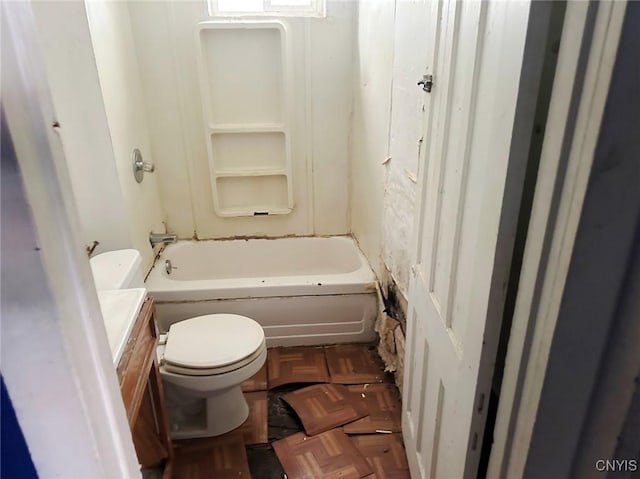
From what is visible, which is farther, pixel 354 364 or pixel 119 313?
pixel 354 364

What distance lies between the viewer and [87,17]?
1700mm

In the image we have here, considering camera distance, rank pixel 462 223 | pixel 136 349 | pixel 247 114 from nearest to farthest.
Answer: pixel 462 223 < pixel 136 349 < pixel 247 114

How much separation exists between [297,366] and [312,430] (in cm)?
43

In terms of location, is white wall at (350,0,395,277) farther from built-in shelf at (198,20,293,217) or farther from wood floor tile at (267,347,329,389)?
wood floor tile at (267,347,329,389)

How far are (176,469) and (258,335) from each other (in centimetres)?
57

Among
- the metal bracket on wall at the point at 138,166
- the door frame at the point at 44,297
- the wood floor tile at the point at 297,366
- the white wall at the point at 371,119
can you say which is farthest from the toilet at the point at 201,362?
the door frame at the point at 44,297

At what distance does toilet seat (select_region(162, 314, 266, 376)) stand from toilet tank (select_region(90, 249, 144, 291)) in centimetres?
29

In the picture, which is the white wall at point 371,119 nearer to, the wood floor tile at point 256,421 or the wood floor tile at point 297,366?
the wood floor tile at point 297,366

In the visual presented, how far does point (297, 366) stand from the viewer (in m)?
2.23

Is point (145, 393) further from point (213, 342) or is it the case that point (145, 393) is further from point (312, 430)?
point (312, 430)

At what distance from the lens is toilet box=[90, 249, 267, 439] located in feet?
5.32

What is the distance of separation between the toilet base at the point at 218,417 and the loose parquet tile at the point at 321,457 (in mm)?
211

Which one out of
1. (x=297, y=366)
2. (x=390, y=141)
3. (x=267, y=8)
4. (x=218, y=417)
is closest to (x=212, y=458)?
(x=218, y=417)

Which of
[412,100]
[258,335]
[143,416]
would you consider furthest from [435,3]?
[143,416]
